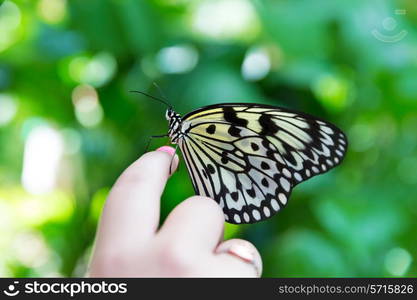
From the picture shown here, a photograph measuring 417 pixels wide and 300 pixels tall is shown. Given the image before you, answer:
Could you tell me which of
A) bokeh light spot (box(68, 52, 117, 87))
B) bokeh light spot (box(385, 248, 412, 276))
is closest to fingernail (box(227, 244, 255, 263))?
bokeh light spot (box(385, 248, 412, 276))

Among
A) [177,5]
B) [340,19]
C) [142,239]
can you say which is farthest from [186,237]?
[340,19]

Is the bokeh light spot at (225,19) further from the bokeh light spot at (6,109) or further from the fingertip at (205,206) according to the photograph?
the fingertip at (205,206)

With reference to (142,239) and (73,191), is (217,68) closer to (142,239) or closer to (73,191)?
(73,191)

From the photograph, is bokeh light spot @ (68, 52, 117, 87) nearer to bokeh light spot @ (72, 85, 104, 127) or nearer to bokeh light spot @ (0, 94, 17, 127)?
bokeh light spot @ (72, 85, 104, 127)

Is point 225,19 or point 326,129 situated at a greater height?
point 225,19

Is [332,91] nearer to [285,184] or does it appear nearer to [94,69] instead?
[94,69]

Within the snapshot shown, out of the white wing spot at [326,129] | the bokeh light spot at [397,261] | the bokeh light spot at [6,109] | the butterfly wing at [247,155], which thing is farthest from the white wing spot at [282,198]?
the bokeh light spot at [6,109]

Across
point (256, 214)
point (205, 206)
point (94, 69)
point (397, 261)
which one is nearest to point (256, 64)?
point (94, 69)
